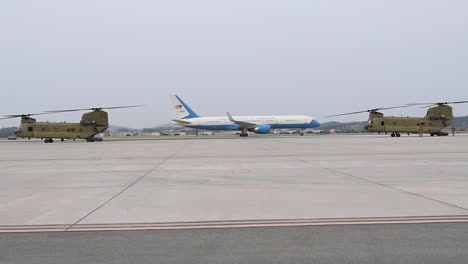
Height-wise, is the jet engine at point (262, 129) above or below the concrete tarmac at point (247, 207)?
above

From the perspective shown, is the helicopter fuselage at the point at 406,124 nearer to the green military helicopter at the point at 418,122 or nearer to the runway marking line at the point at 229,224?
the green military helicopter at the point at 418,122

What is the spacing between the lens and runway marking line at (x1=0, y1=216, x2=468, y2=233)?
617 centimetres

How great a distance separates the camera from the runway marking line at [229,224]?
6172mm

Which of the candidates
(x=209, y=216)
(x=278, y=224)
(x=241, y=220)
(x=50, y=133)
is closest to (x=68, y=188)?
(x=209, y=216)

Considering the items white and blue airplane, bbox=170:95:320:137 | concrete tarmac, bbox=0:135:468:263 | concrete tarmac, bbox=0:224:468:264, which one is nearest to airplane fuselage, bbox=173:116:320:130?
white and blue airplane, bbox=170:95:320:137

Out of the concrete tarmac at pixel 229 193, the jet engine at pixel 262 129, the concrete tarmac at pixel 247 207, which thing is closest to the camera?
the concrete tarmac at pixel 247 207

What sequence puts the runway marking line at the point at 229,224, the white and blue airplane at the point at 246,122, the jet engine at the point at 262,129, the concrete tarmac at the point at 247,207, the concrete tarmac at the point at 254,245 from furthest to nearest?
the white and blue airplane at the point at 246,122
the jet engine at the point at 262,129
the runway marking line at the point at 229,224
the concrete tarmac at the point at 247,207
the concrete tarmac at the point at 254,245

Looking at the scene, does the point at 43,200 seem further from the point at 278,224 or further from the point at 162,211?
the point at 278,224

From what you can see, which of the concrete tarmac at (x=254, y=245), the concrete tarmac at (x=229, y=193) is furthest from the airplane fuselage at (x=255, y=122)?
the concrete tarmac at (x=254, y=245)

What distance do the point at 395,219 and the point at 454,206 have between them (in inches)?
65.8

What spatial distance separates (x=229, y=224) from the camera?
251 inches

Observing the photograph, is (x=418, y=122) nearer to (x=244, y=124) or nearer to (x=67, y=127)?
(x=244, y=124)

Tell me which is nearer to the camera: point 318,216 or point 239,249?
point 239,249

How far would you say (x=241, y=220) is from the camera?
663 cm
